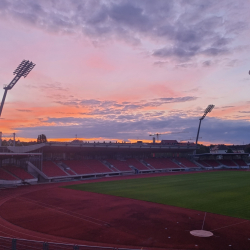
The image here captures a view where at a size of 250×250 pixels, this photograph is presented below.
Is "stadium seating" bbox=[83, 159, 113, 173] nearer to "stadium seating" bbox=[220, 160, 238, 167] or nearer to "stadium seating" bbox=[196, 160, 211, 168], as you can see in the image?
"stadium seating" bbox=[196, 160, 211, 168]

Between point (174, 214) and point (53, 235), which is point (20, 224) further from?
point (174, 214)

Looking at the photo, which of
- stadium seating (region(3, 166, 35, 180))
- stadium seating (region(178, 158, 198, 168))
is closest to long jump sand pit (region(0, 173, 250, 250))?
stadium seating (region(3, 166, 35, 180))

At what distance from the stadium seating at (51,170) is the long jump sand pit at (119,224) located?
20564 millimetres

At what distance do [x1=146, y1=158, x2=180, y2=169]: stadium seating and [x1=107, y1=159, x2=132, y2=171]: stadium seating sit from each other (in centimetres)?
952

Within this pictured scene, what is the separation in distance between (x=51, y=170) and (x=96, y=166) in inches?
525

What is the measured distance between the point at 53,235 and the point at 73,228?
210 cm

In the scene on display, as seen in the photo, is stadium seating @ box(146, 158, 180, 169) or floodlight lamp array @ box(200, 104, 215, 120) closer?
stadium seating @ box(146, 158, 180, 169)

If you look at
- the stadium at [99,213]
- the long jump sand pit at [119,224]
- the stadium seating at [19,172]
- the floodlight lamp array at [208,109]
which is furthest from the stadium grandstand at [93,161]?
the long jump sand pit at [119,224]

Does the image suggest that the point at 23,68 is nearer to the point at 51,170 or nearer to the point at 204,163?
the point at 51,170

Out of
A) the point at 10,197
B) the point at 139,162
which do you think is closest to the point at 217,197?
the point at 10,197

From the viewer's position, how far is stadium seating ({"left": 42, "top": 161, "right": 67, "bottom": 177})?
175 feet

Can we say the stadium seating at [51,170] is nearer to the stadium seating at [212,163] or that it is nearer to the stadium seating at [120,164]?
the stadium seating at [120,164]

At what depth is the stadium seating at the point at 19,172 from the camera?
47241 millimetres

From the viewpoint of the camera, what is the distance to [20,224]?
22.3 meters
